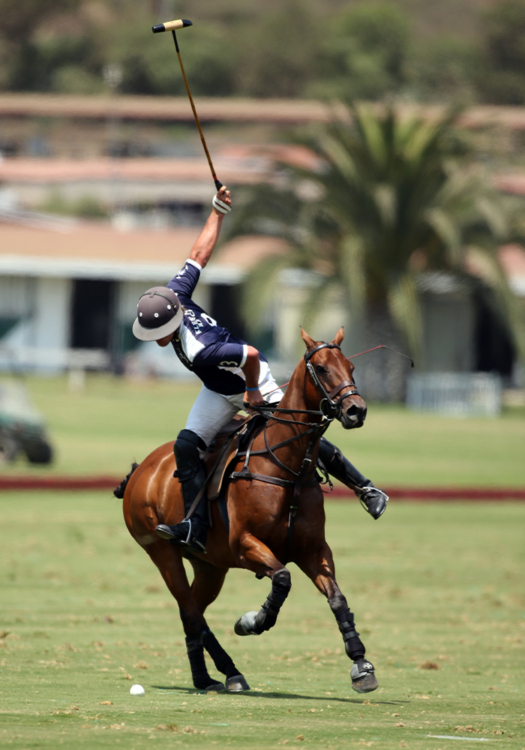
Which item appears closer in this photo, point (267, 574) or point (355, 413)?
point (355, 413)

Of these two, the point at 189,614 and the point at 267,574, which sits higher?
Answer: the point at 267,574

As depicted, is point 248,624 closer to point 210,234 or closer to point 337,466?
point 337,466

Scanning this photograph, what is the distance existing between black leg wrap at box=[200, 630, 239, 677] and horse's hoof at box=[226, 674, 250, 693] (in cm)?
4

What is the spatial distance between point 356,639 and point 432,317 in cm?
3701

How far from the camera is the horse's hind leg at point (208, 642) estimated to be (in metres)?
8.27

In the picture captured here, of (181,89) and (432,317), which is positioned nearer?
(432,317)

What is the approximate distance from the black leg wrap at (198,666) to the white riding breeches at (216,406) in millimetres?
1373

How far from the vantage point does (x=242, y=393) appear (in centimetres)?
850

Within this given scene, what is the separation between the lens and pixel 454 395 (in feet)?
126

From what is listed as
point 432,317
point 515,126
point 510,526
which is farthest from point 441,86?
point 510,526

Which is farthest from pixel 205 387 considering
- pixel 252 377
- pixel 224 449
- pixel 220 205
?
pixel 220 205

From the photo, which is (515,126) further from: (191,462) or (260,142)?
(191,462)

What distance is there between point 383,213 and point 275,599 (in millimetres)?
27613

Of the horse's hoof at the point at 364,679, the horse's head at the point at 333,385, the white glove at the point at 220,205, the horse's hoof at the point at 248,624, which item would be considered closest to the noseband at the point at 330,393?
the horse's head at the point at 333,385
